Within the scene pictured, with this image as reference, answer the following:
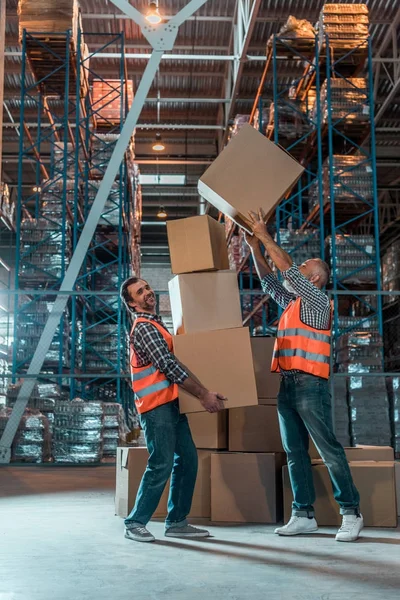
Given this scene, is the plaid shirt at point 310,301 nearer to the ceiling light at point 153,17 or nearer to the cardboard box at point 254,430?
the cardboard box at point 254,430

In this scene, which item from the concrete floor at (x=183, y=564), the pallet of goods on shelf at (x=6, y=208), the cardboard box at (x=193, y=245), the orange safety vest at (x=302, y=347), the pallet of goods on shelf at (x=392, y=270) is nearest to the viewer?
the concrete floor at (x=183, y=564)

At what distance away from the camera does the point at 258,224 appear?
4.32 m

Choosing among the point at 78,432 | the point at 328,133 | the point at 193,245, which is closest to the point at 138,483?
the point at 193,245

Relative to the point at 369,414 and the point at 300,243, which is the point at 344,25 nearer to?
the point at 300,243

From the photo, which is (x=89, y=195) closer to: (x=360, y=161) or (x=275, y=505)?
(x=360, y=161)

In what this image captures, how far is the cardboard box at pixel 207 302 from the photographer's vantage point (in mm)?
4398

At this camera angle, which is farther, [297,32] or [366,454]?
[297,32]

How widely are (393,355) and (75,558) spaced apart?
615 inches

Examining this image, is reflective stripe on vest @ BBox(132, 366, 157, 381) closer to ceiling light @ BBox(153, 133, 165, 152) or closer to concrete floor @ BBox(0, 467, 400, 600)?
concrete floor @ BBox(0, 467, 400, 600)

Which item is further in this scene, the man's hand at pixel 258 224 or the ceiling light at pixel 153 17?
the ceiling light at pixel 153 17

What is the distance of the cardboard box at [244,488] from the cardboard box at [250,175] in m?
1.56

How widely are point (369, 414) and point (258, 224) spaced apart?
7.10m

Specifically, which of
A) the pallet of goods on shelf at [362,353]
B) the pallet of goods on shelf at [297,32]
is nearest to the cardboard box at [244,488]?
the pallet of goods on shelf at [362,353]

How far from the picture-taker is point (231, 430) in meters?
4.89
